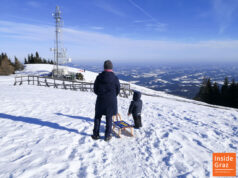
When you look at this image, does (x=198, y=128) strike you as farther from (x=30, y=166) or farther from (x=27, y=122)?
(x=27, y=122)

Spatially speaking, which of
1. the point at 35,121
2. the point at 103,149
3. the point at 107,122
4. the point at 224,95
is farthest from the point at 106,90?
the point at 224,95

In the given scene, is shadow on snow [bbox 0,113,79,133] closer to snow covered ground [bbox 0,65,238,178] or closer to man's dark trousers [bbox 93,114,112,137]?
snow covered ground [bbox 0,65,238,178]

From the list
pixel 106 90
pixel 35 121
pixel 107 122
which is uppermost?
pixel 106 90

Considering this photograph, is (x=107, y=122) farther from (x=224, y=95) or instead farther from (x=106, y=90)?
(x=224, y=95)

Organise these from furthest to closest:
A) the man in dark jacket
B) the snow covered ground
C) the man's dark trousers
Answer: the man's dark trousers < the man in dark jacket < the snow covered ground

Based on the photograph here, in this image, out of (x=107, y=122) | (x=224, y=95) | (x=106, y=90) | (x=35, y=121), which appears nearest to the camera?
(x=106, y=90)

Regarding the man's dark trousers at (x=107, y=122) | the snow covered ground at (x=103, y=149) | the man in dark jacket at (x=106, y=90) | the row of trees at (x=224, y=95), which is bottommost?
the row of trees at (x=224, y=95)

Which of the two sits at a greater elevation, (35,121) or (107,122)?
(107,122)

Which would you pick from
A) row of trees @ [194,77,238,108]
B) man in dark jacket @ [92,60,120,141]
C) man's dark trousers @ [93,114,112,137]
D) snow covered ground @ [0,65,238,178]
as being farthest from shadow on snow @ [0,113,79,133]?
row of trees @ [194,77,238,108]

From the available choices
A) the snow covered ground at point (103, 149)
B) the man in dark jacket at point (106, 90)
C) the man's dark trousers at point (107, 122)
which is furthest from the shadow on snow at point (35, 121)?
the man in dark jacket at point (106, 90)

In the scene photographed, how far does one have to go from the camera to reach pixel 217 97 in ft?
135

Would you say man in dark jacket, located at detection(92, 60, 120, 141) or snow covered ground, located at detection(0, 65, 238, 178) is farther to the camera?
man in dark jacket, located at detection(92, 60, 120, 141)

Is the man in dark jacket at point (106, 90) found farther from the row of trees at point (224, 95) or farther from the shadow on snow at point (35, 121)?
the row of trees at point (224, 95)

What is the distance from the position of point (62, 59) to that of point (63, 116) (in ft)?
119
